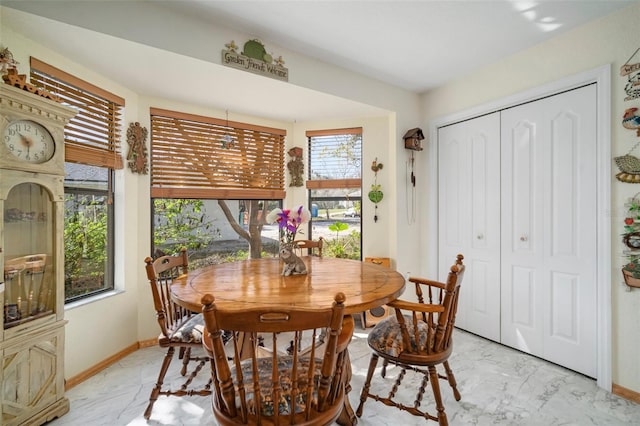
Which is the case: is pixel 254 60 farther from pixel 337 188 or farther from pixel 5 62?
pixel 337 188

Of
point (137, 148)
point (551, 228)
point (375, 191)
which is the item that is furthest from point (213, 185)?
point (551, 228)

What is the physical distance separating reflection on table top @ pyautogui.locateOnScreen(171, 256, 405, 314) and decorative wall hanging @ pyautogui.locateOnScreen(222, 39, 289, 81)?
60.9 inches

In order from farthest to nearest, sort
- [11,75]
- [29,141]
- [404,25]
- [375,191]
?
[375,191], [404,25], [29,141], [11,75]

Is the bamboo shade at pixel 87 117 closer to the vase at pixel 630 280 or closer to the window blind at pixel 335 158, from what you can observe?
the window blind at pixel 335 158

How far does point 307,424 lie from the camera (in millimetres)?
1063

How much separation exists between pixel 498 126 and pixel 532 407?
2.26 metres

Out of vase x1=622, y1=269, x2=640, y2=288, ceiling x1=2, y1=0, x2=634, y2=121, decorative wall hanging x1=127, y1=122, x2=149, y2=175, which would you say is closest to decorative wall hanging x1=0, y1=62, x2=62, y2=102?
ceiling x1=2, y1=0, x2=634, y2=121

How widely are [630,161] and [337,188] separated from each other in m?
2.42

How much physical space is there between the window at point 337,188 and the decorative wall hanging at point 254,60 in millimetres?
1141

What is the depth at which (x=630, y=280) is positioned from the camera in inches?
76.9

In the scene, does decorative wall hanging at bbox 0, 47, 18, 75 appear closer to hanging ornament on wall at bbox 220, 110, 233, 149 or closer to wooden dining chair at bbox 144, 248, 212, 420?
wooden dining chair at bbox 144, 248, 212, 420

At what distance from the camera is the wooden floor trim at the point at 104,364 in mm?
2070

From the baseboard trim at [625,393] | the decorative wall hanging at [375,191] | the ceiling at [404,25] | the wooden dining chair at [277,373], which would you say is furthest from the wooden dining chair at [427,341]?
the ceiling at [404,25]

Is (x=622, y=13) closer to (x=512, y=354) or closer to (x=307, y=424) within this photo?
(x=512, y=354)
